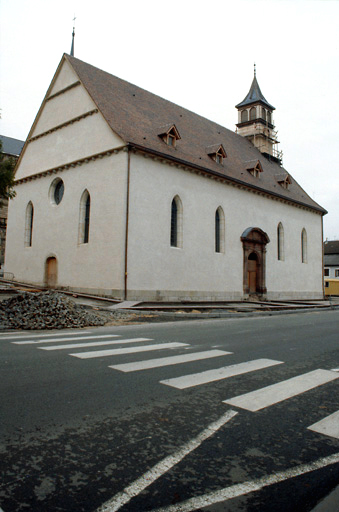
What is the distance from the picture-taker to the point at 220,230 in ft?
90.5

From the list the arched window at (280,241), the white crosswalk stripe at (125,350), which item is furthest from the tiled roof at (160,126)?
the white crosswalk stripe at (125,350)

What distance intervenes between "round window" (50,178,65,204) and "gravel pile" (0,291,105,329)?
524 inches

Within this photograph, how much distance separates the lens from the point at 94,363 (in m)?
6.17

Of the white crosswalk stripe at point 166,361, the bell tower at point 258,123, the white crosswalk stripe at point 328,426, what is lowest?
the white crosswalk stripe at point 328,426

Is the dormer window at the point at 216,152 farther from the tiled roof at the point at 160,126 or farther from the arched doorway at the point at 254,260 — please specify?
the arched doorway at the point at 254,260

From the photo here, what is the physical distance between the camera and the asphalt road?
2.51 meters

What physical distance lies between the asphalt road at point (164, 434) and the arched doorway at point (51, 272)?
60.4ft

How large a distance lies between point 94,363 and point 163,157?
1810cm

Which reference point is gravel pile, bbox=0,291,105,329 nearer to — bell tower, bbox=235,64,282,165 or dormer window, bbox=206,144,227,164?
dormer window, bbox=206,144,227,164

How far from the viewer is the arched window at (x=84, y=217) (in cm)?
2342

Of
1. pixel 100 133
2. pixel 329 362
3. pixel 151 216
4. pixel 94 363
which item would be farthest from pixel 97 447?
pixel 100 133

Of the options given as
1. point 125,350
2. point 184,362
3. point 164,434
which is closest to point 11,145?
point 125,350

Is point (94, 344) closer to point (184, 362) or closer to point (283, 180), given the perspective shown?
point (184, 362)

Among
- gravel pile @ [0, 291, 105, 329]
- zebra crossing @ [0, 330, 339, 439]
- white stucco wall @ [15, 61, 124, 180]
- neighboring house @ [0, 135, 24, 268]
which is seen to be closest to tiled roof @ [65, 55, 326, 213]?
white stucco wall @ [15, 61, 124, 180]
